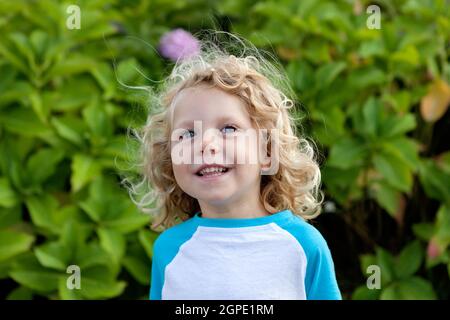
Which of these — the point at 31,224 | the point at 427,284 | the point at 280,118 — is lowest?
the point at 427,284

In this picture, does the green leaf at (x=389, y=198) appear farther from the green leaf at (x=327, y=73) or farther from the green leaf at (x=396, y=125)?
the green leaf at (x=327, y=73)

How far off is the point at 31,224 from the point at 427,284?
140cm

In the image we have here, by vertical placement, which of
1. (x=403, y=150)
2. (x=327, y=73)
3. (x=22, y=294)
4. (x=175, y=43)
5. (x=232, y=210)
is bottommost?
(x=22, y=294)

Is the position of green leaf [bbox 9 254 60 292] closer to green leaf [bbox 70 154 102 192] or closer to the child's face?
green leaf [bbox 70 154 102 192]

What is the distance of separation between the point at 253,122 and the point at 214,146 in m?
0.14

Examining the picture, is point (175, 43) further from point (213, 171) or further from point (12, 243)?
point (213, 171)

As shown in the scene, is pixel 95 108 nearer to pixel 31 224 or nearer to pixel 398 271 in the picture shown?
pixel 31 224

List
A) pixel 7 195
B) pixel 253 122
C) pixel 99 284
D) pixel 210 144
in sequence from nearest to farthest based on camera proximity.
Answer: pixel 210 144, pixel 253 122, pixel 99 284, pixel 7 195

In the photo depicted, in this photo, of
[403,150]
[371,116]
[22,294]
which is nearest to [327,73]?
[371,116]

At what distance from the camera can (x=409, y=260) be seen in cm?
284

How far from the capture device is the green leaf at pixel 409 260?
9.23ft

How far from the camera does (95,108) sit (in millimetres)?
2854
